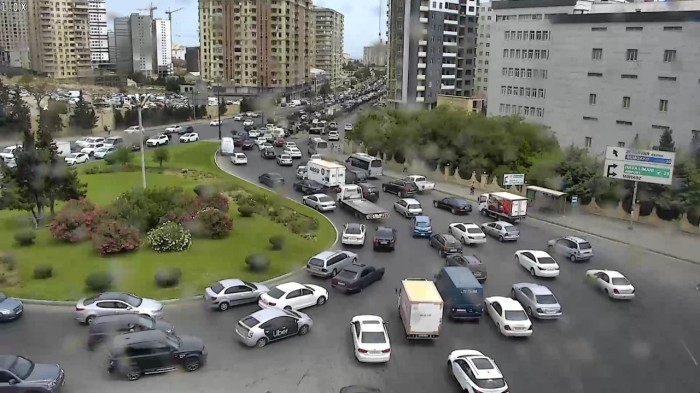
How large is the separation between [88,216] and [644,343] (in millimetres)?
9887

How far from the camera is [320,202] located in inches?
632

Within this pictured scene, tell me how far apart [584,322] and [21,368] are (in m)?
7.61

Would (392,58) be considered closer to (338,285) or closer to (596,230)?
(596,230)

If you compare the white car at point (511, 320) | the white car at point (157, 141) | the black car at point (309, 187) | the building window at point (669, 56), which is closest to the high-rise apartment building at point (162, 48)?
the white car at point (157, 141)

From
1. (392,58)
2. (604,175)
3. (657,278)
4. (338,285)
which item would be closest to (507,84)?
(392,58)

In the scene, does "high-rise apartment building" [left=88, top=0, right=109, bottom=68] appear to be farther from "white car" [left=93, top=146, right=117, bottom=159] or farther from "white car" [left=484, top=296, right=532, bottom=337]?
"white car" [left=484, top=296, right=532, bottom=337]

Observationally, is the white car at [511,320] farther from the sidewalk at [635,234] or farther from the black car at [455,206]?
the black car at [455,206]

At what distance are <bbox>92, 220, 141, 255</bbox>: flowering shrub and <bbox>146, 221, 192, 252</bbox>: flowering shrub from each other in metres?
0.34

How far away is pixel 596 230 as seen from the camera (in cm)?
1489

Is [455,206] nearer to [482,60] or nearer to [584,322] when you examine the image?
[584,322]

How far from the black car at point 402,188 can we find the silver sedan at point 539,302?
8.74 metres

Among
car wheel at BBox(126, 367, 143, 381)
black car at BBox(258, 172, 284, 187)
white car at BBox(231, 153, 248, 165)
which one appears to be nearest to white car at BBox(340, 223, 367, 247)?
black car at BBox(258, 172, 284, 187)

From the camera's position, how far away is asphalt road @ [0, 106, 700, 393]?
7.10 metres

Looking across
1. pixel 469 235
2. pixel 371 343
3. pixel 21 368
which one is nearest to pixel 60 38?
pixel 469 235
